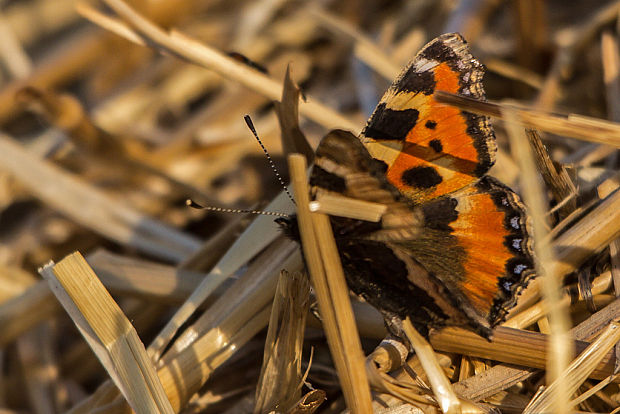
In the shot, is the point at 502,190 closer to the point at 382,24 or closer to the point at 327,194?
the point at 327,194

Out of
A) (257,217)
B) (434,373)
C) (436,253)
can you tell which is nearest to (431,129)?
(436,253)

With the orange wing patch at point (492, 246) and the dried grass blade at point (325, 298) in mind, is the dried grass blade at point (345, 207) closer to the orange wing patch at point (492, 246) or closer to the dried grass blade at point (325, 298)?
the dried grass blade at point (325, 298)

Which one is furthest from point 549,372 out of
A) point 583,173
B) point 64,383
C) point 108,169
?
point 108,169

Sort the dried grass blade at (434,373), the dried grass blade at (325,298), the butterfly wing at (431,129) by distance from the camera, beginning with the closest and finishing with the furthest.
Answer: the dried grass blade at (325,298)
the dried grass blade at (434,373)
the butterfly wing at (431,129)

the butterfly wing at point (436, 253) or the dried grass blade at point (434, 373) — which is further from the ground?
the butterfly wing at point (436, 253)

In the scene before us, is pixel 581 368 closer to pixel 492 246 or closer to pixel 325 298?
pixel 492 246

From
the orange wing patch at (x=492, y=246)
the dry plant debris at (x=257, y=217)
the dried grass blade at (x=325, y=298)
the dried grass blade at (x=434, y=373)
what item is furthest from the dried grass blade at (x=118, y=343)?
the orange wing patch at (x=492, y=246)

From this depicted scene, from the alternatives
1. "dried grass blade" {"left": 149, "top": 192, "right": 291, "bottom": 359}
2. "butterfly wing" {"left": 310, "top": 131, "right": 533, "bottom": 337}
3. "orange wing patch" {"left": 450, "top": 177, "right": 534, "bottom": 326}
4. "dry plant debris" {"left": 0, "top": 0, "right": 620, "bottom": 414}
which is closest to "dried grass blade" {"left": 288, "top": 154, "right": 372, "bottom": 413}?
"dry plant debris" {"left": 0, "top": 0, "right": 620, "bottom": 414}
